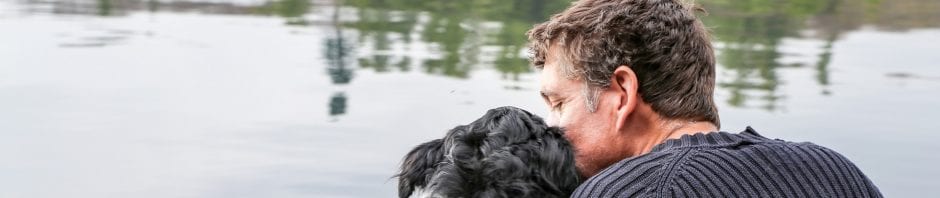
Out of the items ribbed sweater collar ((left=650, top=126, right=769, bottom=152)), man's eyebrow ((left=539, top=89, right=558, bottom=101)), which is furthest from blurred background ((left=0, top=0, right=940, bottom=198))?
ribbed sweater collar ((left=650, top=126, right=769, bottom=152))

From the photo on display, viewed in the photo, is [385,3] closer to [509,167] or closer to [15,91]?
[15,91]

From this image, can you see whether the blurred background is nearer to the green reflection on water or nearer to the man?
the green reflection on water

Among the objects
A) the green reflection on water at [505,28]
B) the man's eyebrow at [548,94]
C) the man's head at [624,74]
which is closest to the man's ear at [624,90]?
the man's head at [624,74]

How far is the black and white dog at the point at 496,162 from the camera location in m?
1.82

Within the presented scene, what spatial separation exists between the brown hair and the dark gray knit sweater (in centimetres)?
15

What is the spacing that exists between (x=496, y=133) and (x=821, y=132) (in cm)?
454

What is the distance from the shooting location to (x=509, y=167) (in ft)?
6.01

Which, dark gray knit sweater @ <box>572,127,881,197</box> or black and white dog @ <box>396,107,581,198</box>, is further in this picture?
black and white dog @ <box>396,107,581,198</box>

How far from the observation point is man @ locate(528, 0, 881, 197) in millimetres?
1764

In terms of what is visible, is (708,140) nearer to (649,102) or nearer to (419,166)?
(649,102)

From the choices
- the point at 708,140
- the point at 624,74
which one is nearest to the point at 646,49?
the point at 624,74

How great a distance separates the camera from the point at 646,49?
6.37 feet

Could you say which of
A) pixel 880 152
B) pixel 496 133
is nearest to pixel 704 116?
pixel 496 133

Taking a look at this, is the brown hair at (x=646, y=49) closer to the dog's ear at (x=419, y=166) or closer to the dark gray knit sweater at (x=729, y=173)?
the dark gray knit sweater at (x=729, y=173)
